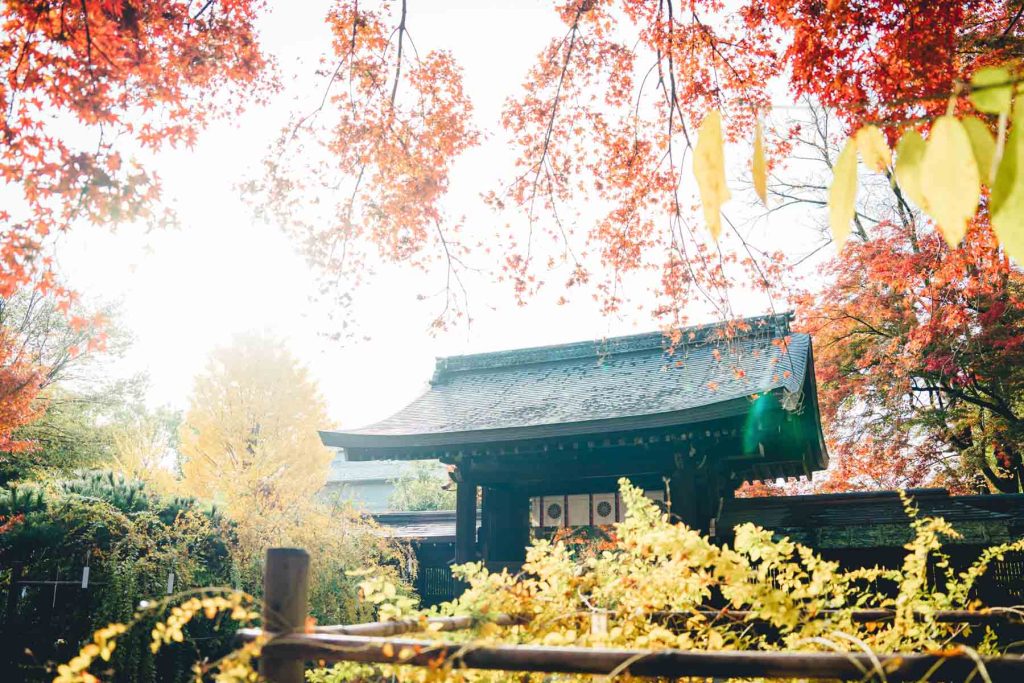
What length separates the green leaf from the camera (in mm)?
942

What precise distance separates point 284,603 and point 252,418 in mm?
16499

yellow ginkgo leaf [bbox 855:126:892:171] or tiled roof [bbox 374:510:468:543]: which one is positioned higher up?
yellow ginkgo leaf [bbox 855:126:892:171]

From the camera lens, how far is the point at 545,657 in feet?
5.88

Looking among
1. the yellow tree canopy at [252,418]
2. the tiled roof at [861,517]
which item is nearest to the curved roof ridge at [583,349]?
the tiled roof at [861,517]

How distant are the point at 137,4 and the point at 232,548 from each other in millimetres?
6232

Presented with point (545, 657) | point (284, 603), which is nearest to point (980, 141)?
point (545, 657)

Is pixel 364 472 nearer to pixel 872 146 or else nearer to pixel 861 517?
pixel 861 517

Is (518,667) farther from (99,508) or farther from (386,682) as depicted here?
(99,508)

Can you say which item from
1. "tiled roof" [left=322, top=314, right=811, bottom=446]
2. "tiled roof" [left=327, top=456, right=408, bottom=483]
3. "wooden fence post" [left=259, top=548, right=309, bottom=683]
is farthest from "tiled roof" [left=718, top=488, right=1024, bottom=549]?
"tiled roof" [left=327, top=456, right=408, bottom=483]

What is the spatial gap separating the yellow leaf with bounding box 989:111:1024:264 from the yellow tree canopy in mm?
15976

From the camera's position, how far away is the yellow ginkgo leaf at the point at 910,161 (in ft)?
3.30

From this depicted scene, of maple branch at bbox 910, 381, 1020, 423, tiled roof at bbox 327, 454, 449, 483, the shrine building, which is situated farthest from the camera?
tiled roof at bbox 327, 454, 449, 483

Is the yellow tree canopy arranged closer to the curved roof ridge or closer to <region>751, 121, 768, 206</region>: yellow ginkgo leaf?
the curved roof ridge

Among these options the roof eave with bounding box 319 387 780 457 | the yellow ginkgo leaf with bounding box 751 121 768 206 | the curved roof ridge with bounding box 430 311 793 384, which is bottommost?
the yellow ginkgo leaf with bounding box 751 121 768 206
